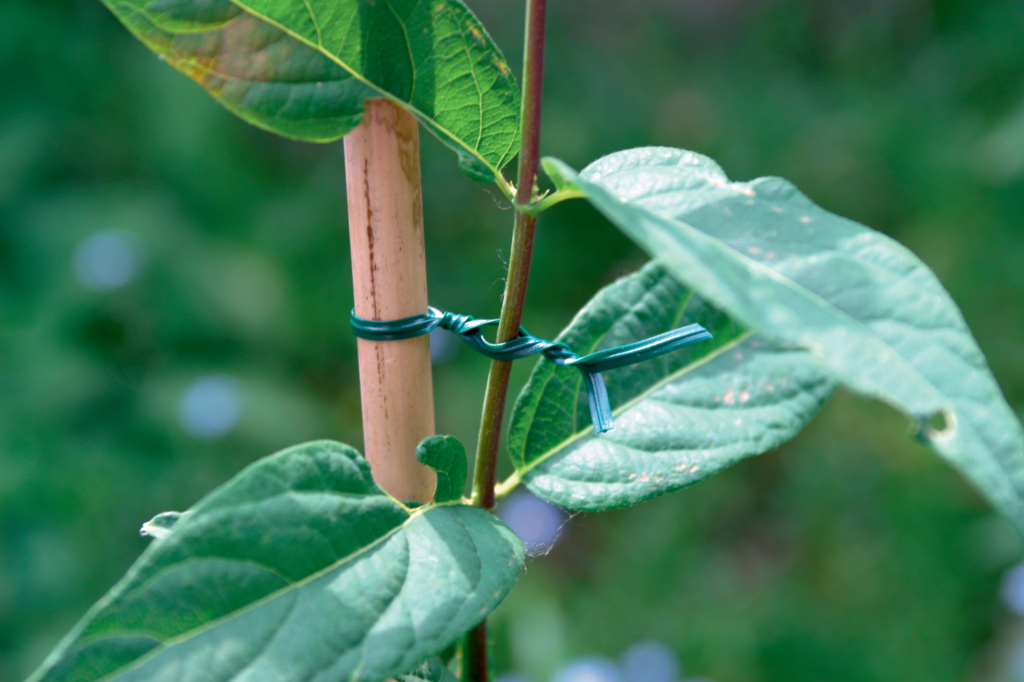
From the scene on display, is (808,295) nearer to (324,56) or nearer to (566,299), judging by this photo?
(324,56)

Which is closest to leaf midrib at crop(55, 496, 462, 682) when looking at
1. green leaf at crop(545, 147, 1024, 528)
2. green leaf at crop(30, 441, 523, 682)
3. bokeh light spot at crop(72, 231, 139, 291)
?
green leaf at crop(30, 441, 523, 682)

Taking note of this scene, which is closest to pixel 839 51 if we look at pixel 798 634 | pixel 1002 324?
pixel 1002 324

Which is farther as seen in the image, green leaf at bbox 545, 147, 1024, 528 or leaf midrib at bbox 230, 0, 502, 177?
leaf midrib at bbox 230, 0, 502, 177

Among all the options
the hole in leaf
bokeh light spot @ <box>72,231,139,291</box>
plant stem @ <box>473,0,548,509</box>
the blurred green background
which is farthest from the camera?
bokeh light spot @ <box>72,231,139,291</box>

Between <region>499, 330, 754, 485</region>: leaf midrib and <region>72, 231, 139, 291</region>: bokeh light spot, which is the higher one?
<region>499, 330, 754, 485</region>: leaf midrib

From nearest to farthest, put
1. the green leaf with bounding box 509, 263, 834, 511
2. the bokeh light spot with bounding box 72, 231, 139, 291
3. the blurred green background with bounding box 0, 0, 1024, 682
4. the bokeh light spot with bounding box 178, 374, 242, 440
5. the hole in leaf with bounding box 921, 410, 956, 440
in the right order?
the hole in leaf with bounding box 921, 410, 956, 440 < the green leaf with bounding box 509, 263, 834, 511 < the blurred green background with bounding box 0, 0, 1024, 682 < the bokeh light spot with bounding box 178, 374, 242, 440 < the bokeh light spot with bounding box 72, 231, 139, 291

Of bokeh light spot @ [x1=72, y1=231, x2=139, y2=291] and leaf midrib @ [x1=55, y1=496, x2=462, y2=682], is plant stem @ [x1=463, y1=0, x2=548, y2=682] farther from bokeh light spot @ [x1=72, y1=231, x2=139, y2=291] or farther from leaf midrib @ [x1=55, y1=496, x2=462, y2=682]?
bokeh light spot @ [x1=72, y1=231, x2=139, y2=291]

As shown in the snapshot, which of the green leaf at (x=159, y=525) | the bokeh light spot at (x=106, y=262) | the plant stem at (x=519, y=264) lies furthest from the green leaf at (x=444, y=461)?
the bokeh light spot at (x=106, y=262)

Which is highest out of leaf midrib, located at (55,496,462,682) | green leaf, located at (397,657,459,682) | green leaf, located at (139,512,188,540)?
leaf midrib, located at (55,496,462,682)
